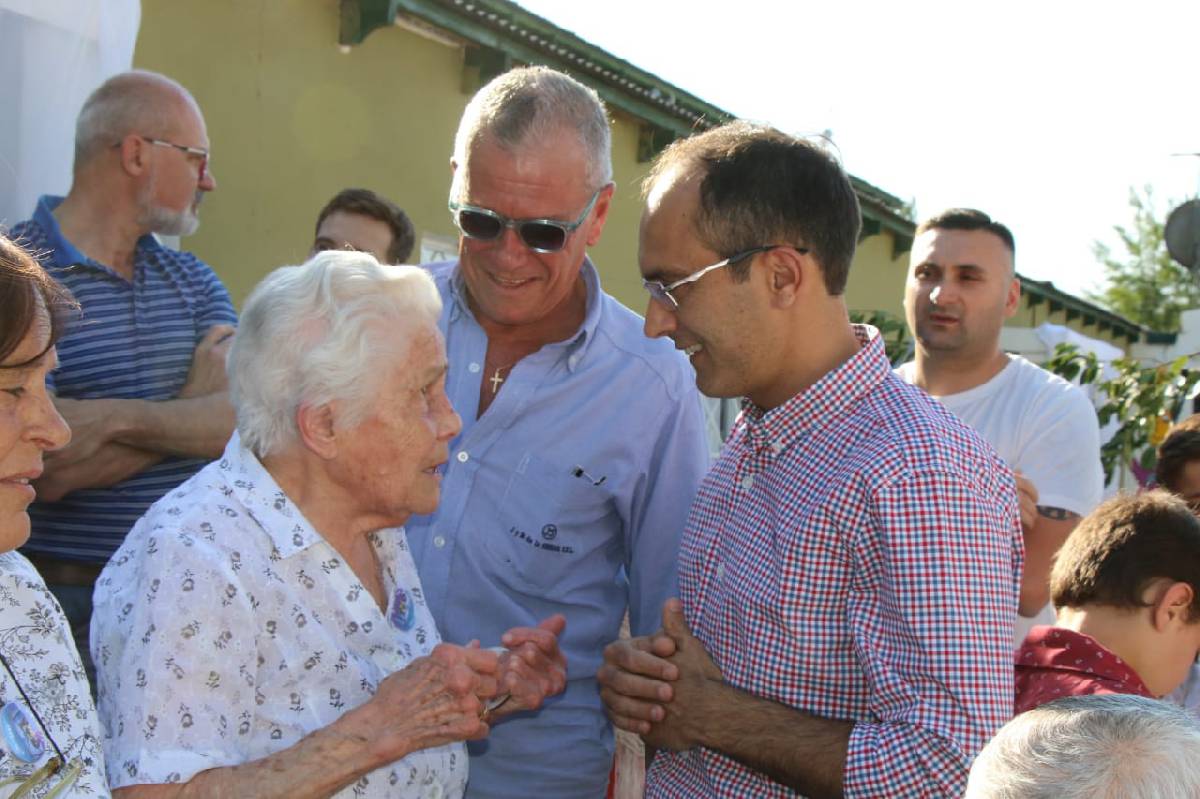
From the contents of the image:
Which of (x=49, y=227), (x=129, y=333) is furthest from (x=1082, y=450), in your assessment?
(x=49, y=227)

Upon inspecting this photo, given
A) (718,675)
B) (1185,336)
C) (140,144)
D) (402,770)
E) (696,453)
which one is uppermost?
(1185,336)

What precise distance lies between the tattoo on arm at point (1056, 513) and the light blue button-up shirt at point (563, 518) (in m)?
1.61

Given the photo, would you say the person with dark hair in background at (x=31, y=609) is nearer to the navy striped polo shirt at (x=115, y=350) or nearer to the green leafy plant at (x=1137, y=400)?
the navy striped polo shirt at (x=115, y=350)

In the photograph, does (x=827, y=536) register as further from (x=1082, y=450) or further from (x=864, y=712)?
(x=1082, y=450)

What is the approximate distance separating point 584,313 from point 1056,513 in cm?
197

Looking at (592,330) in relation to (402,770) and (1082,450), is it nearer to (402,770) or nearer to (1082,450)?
(402,770)

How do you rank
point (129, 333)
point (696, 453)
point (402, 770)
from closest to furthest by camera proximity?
point (402, 770) → point (696, 453) → point (129, 333)

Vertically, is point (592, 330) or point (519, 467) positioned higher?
point (592, 330)

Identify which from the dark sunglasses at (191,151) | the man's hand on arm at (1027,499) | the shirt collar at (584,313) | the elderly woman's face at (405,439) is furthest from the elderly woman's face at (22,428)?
the man's hand on arm at (1027,499)

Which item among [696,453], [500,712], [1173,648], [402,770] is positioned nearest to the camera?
[402,770]

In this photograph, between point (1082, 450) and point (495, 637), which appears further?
point (1082, 450)

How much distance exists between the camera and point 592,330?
3.31m

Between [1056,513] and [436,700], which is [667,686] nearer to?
[436,700]

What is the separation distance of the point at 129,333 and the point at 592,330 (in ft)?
4.67
